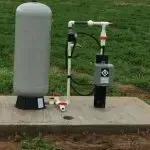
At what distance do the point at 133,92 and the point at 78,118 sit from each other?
109 inches

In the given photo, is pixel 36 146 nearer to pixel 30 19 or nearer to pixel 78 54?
pixel 30 19

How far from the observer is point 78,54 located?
40.5 feet

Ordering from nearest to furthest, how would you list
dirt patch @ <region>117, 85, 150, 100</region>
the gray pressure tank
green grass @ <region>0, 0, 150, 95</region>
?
the gray pressure tank, dirt patch @ <region>117, 85, 150, 100</region>, green grass @ <region>0, 0, 150, 95</region>

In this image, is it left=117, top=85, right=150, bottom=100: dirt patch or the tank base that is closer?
the tank base

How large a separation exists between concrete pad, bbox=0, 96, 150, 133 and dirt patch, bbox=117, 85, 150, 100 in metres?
1.37

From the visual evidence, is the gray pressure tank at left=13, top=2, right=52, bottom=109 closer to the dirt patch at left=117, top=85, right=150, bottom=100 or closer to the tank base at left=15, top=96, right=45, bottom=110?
the tank base at left=15, top=96, right=45, bottom=110

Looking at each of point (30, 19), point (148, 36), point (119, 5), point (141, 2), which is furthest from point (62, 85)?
point (141, 2)

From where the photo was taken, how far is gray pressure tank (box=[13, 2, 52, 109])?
22.4ft

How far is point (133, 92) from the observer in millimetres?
9266

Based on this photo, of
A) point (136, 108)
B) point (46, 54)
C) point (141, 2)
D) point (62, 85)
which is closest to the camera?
point (46, 54)

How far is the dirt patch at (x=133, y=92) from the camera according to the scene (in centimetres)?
901

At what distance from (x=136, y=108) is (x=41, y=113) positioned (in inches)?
52.0

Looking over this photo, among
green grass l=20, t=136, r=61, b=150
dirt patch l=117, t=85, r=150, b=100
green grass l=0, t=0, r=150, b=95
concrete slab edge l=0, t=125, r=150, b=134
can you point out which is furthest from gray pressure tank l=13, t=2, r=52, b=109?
dirt patch l=117, t=85, r=150, b=100

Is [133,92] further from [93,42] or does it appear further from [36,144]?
[93,42]
